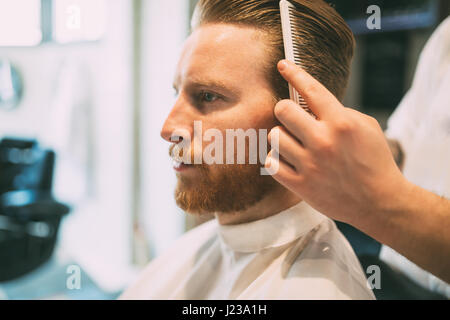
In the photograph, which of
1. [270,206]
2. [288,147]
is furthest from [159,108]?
[288,147]

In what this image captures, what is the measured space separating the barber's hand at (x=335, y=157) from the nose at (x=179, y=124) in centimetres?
22

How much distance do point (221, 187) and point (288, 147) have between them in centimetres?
25

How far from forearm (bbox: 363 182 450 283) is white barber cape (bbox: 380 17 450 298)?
0.30 metres

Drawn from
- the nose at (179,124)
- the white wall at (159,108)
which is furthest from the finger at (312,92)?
the white wall at (159,108)

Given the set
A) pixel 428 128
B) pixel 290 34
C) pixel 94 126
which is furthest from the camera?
pixel 94 126

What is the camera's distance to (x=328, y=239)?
2.62ft

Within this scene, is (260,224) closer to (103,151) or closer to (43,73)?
(103,151)

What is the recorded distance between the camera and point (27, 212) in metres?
1.74

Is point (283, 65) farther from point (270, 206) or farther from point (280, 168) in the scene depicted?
point (270, 206)

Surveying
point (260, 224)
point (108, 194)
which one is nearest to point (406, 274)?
point (260, 224)

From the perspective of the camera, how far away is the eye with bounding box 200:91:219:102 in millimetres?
724

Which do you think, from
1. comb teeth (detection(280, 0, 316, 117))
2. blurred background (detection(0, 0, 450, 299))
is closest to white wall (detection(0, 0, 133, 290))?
blurred background (detection(0, 0, 450, 299))

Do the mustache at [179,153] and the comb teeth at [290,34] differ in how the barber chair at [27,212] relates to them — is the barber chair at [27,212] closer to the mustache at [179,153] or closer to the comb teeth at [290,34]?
the mustache at [179,153]

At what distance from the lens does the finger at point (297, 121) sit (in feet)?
1.75
